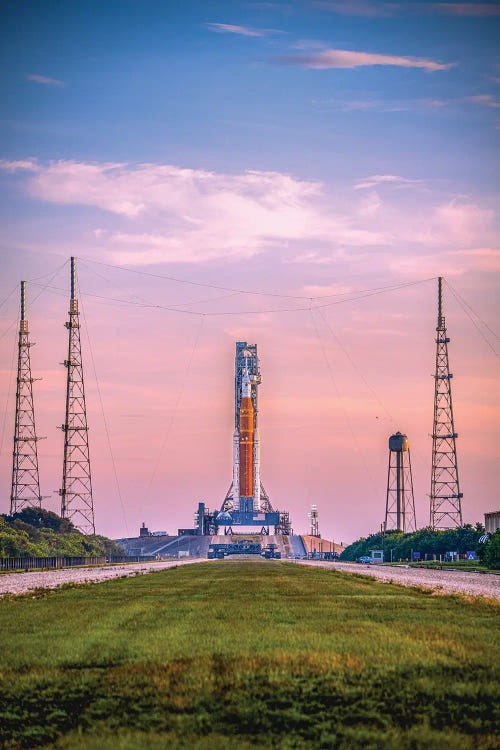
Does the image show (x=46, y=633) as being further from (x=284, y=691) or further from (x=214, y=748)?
(x=214, y=748)

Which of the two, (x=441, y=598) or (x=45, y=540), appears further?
(x=45, y=540)

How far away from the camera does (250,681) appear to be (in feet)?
60.7

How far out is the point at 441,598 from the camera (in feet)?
153

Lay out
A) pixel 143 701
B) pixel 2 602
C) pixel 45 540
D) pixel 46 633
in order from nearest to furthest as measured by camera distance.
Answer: pixel 143 701 → pixel 46 633 → pixel 2 602 → pixel 45 540

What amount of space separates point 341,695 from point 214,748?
14.0 feet

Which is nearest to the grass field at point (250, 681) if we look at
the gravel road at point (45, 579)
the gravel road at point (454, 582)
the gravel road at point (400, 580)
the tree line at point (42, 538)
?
the gravel road at point (400, 580)

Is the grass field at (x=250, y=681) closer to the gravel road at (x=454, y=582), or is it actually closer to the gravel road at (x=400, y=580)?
the gravel road at (x=400, y=580)

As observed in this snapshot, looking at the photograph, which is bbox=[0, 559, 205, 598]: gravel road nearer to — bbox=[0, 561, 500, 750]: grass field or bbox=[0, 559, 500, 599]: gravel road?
bbox=[0, 559, 500, 599]: gravel road

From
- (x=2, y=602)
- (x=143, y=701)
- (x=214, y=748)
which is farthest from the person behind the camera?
(x=2, y=602)

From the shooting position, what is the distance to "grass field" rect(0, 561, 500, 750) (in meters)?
14.2

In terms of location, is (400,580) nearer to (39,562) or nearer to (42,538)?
(39,562)

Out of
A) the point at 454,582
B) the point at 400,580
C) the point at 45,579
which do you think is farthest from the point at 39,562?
the point at 454,582

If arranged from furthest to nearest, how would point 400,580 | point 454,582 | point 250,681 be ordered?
point 400,580 → point 454,582 → point 250,681

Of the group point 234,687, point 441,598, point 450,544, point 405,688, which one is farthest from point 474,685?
point 450,544
